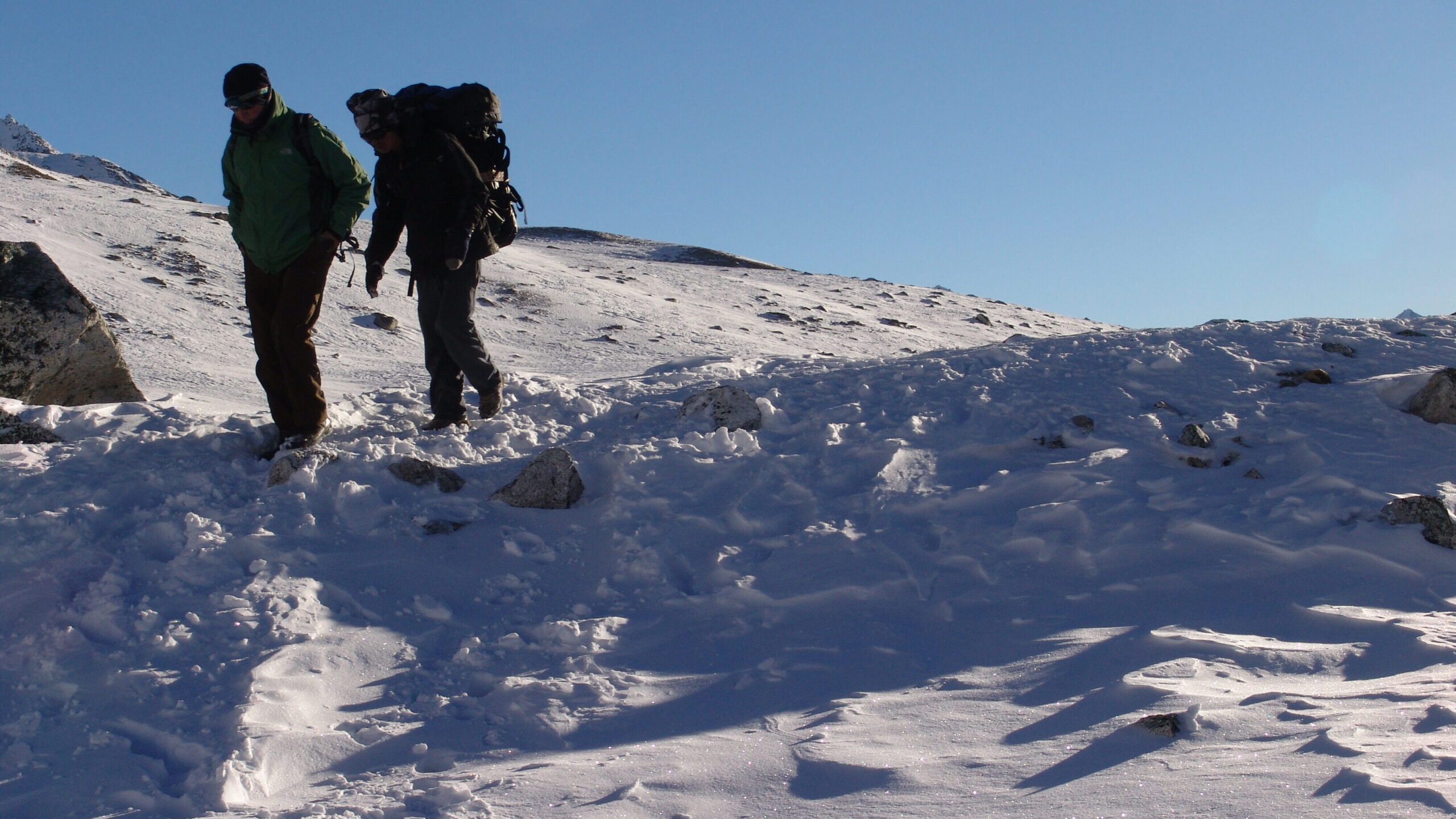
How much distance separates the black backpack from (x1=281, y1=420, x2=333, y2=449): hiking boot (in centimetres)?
138

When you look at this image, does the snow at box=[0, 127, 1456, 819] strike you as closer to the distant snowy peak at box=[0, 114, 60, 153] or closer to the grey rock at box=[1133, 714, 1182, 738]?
the grey rock at box=[1133, 714, 1182, 738]

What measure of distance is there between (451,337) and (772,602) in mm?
2564

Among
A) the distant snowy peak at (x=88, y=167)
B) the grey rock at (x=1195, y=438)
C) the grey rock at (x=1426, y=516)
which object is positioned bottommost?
the grey rock at (x=1426, y=516)

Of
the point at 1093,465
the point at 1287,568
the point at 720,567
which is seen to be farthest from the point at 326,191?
the point at 1287,568

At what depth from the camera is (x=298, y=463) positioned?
4.04 metres

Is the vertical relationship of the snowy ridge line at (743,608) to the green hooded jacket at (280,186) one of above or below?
below

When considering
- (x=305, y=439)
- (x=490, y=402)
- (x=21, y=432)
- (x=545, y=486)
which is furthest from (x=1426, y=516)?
(x=21, y=432)

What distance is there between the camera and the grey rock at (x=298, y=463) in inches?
157

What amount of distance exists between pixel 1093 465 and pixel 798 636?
201 centimetres

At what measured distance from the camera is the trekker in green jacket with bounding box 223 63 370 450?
166 inches

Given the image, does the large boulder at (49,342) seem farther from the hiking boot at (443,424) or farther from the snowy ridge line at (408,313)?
the hiking boot at (443,424)

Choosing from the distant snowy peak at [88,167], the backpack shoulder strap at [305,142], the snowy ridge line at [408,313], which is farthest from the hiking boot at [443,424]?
the distant snowy peak at [88,167]

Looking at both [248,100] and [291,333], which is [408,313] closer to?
[291,333]

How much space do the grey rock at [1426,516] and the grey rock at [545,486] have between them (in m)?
3.37
